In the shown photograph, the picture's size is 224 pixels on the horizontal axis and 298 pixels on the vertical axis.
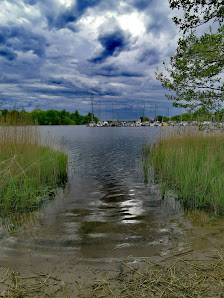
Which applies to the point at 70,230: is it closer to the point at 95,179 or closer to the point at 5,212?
the point at 5,212

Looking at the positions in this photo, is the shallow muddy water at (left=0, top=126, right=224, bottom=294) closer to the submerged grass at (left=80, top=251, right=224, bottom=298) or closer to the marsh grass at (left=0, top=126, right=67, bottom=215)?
the submerged grass at (left=80, top=251, right=224, bottom=298)

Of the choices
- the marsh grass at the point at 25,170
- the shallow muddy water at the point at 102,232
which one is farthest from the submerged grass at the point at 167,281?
the marsh grass at the point at 25,170

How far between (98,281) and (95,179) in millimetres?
7068

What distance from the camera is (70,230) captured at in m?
4.43

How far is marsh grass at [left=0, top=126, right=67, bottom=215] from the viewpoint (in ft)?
18.5

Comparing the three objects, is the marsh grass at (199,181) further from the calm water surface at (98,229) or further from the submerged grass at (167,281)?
the submerged grass at (167,281)

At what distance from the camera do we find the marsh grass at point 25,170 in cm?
564

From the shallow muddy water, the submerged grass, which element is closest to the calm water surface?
the shallow muddy water

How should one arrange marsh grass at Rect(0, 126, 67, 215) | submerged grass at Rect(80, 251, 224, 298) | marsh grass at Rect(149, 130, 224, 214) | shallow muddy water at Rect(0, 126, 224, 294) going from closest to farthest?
submerged grass at Rect(80, 251, 224, 298) < shallow muddy water at Rect(0, 126, 224, 294) < marsh grass at Rect(149, 130, 224, 214) < marsh grass at Rect(0, 126, 67, 215)

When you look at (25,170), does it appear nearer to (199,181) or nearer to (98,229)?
(98,229)

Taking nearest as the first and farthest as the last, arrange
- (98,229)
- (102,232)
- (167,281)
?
(167,281)
(102,232)
(98,229)

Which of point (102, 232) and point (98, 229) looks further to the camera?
point (98, 229)

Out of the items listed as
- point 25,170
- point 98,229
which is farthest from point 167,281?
point 25,170

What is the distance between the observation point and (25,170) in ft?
20.3
